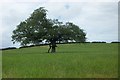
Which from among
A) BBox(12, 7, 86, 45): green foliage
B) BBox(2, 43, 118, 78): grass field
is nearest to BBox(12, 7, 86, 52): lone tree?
BBox(12, 7, 86, 45): green foliage

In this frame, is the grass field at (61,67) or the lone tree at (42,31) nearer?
the grass field at (61,67)

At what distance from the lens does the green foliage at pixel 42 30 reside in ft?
263

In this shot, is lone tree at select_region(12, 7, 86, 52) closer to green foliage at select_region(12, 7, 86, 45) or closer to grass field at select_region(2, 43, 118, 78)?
green foliage at select_region(12, 7, 86, 45)

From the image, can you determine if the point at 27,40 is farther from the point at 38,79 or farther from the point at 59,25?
the point at 38,79

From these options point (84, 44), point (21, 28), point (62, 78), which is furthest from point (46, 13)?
point (62, 78)

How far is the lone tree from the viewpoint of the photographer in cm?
8019

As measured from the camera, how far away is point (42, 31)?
265ft

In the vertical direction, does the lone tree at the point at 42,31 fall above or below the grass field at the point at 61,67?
above

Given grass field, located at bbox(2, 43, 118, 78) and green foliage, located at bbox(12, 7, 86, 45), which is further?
green foliage, located at bbox(12, 7, 86, 45)

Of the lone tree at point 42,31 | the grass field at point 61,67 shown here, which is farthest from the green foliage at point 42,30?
the grass field at point 61,67

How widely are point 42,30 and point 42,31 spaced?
35 cm

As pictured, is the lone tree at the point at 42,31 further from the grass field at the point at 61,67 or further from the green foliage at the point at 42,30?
the grass field at the point at 61,67

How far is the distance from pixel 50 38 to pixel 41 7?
26.6 ft

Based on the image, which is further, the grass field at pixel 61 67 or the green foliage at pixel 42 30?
the green foliage at pixel 42 30
